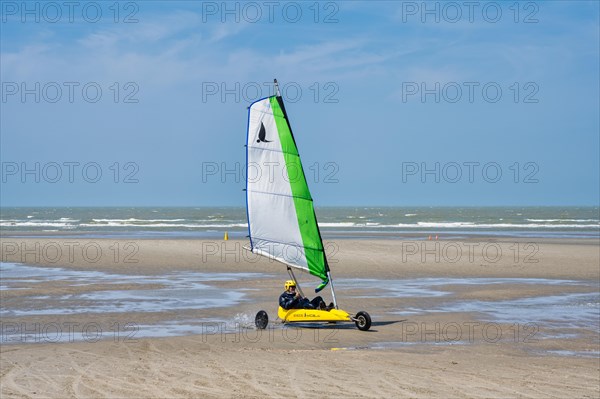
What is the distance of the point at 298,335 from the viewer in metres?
17.0

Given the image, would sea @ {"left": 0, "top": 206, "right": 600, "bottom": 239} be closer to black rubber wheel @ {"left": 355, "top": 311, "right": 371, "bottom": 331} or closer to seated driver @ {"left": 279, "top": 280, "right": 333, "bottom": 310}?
seated driver @ {"left": 279, "top": 280, "right": 333, "bottom": 310}

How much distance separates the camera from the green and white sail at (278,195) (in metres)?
18.6

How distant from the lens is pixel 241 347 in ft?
49.9

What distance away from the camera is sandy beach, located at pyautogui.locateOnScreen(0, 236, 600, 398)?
1146 centimetres

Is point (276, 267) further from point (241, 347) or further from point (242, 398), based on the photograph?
point (242, 398)

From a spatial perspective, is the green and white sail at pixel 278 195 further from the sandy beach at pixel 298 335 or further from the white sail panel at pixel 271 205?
the sandy beach at pixel 298 335

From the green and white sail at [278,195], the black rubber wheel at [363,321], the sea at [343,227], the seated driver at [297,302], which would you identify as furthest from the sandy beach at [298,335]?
the sea at [343,227]

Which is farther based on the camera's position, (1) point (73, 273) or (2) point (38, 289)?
(1) point (73, 273)

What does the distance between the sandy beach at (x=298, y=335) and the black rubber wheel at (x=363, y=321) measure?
0.71ft

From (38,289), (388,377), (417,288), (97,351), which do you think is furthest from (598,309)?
(38,289)

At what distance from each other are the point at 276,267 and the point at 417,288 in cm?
891

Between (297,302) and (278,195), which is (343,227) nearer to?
(278,195)

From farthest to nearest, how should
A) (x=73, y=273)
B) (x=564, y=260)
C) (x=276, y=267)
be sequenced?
(x=564, y=260) → (x=276, y=267) → (x=73, y=273)

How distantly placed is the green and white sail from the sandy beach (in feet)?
6.00
